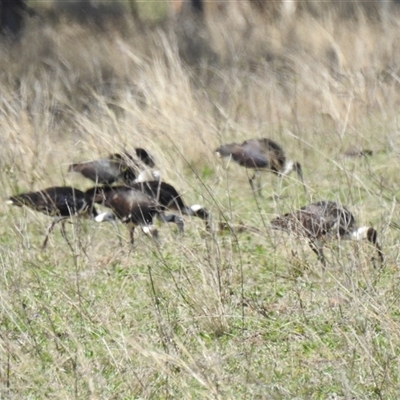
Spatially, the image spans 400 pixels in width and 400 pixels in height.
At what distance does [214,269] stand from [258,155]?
3.40 meters

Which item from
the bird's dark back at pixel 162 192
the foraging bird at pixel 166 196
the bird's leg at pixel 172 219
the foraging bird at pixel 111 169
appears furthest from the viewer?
the foraging bird at pixel 111 169

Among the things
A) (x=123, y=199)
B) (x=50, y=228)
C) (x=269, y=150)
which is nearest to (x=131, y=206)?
(x=123, y=199)

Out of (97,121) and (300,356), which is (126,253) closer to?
(300,356)

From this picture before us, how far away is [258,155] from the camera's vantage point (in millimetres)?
8461

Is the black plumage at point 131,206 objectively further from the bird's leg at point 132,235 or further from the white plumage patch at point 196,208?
the white plumage patch at point 196,208

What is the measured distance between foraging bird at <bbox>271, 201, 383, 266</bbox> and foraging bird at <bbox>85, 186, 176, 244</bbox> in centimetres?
101

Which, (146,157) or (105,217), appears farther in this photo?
(146,157)

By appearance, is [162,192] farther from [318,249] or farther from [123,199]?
[318,249]

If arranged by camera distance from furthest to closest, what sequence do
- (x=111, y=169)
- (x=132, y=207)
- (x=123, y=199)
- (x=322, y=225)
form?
1. (x=111, y=169)
2. (x=123, y=199)
3. (x=132, y=207)
4. (x=322, y=225)

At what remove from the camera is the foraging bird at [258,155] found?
826 cm

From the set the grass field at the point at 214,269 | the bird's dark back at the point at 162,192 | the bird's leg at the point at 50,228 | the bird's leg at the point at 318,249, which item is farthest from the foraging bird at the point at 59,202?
the bird's leg at the point at 318,249

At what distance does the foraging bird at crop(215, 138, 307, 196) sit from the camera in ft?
27.1

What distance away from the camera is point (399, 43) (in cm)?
1273

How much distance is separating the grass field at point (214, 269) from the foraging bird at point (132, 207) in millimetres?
160
